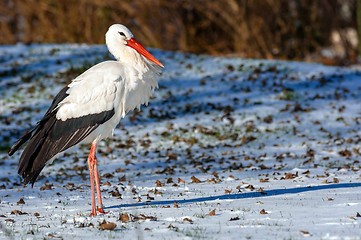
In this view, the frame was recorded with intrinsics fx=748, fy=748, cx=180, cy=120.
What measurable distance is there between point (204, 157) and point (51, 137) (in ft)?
18.4

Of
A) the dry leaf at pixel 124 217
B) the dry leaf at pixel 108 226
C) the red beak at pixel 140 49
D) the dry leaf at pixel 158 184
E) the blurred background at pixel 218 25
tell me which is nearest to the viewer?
the dry leaf at pixel 108 226

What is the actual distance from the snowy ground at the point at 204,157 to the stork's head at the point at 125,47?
1730 mm

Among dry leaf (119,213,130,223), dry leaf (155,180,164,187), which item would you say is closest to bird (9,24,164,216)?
dry leaf (119,213,130,223)

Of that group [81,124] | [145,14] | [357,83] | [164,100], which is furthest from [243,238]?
[145,14]

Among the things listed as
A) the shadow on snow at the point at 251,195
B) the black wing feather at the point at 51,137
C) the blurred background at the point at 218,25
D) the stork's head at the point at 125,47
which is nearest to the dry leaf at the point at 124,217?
the shadow on snow at the point at 251,195

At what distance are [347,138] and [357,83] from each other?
4.58 metres

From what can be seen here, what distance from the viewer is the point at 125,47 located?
881 centimetres

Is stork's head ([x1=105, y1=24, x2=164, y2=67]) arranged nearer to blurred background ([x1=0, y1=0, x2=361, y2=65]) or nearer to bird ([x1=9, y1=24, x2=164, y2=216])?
bird ([x1=9, y1=24, x2=164, y2=216])

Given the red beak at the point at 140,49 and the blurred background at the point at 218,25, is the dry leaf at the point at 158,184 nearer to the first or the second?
the red beak at the point at 140,49

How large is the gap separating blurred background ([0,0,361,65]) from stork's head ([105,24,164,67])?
17250 mm

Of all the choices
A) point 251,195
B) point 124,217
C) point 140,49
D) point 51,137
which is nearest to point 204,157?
point 251,195

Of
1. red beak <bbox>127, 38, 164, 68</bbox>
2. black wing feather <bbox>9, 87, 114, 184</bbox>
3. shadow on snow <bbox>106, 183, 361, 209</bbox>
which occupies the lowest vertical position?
shadow on snow <bbox>106, 183, 361, 209</bbox>

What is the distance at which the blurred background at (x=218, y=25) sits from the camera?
86.9ft

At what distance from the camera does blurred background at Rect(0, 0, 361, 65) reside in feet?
86.9
